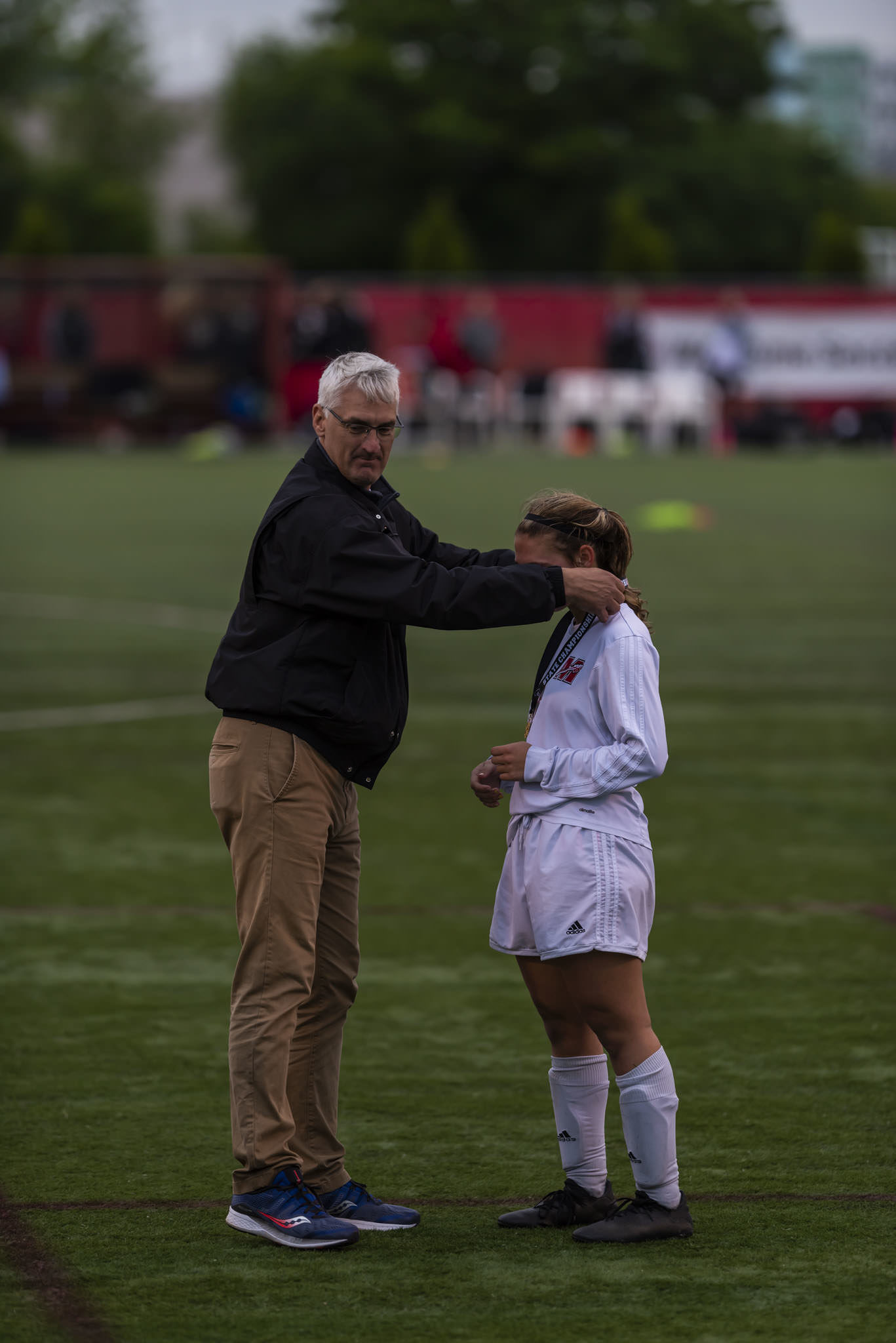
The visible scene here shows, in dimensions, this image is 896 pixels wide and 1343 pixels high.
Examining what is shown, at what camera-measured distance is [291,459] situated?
35594 millimetres

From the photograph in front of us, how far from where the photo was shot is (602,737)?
15.3 feet

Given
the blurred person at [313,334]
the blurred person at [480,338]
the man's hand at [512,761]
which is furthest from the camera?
the blurred person at [480,338]

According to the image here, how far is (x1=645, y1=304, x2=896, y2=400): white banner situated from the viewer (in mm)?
40031

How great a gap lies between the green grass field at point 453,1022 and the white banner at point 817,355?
987 inches

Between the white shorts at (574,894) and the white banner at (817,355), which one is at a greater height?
the white banner at (817,355)

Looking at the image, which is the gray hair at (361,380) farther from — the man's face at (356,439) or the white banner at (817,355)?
the white banner at (817,355)

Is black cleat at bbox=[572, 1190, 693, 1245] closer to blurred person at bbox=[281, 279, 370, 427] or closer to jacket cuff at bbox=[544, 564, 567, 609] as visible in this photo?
jacket cuff at bbox=[544, 564, 567, 609]

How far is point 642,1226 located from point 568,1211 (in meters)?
0.21

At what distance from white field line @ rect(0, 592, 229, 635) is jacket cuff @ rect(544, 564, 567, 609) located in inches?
436

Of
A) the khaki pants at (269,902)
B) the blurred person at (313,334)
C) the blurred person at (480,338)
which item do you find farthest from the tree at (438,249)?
the khaki pants at (269,902)

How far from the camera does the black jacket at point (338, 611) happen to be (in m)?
4.55

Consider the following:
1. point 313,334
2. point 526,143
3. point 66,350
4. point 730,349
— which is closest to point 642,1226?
point 730,349

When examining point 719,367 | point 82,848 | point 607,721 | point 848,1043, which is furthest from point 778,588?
point 719,367

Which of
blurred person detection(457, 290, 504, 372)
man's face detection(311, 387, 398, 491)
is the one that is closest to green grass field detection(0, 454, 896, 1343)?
man's face detection(311, 387, 398, 491)
